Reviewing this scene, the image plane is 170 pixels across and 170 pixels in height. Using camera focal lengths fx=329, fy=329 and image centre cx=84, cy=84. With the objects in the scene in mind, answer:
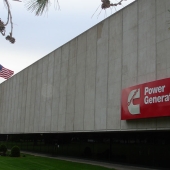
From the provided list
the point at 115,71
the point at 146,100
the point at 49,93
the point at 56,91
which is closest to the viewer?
the point at 146,100

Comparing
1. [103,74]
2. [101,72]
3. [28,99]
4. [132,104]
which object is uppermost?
[101,72]

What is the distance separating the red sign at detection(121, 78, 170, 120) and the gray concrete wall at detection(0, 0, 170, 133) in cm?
41

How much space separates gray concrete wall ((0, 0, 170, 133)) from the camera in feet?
54.4

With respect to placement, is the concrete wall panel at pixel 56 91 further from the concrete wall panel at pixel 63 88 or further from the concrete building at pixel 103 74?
the concrete wall panel at pixel 63 88

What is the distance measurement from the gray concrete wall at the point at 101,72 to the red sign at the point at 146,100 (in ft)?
1.34

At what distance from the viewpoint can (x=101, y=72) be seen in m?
21.1

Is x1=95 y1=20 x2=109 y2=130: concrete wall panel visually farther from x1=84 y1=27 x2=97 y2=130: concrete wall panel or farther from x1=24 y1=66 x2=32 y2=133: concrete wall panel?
x1=24 y1=66 x2=32 y2=133: concrete wall panel

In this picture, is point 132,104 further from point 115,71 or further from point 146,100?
point 115,71

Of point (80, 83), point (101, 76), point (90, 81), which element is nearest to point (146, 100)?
point (101, 76)

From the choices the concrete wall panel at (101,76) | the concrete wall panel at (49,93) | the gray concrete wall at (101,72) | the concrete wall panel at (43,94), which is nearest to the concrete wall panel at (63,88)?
the gray concrete wall at (101,72)

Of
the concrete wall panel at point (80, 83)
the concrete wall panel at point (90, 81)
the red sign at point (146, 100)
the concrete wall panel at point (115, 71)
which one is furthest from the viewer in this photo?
the concrete wall panel at point (80, 83)

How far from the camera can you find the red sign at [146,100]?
15070mm

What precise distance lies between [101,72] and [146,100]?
5.52 metres

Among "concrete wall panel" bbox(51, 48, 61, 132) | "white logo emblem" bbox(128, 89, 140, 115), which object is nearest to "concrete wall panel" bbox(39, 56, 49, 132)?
"concrete wall panel" bbox(51, 48, 61, 132)
